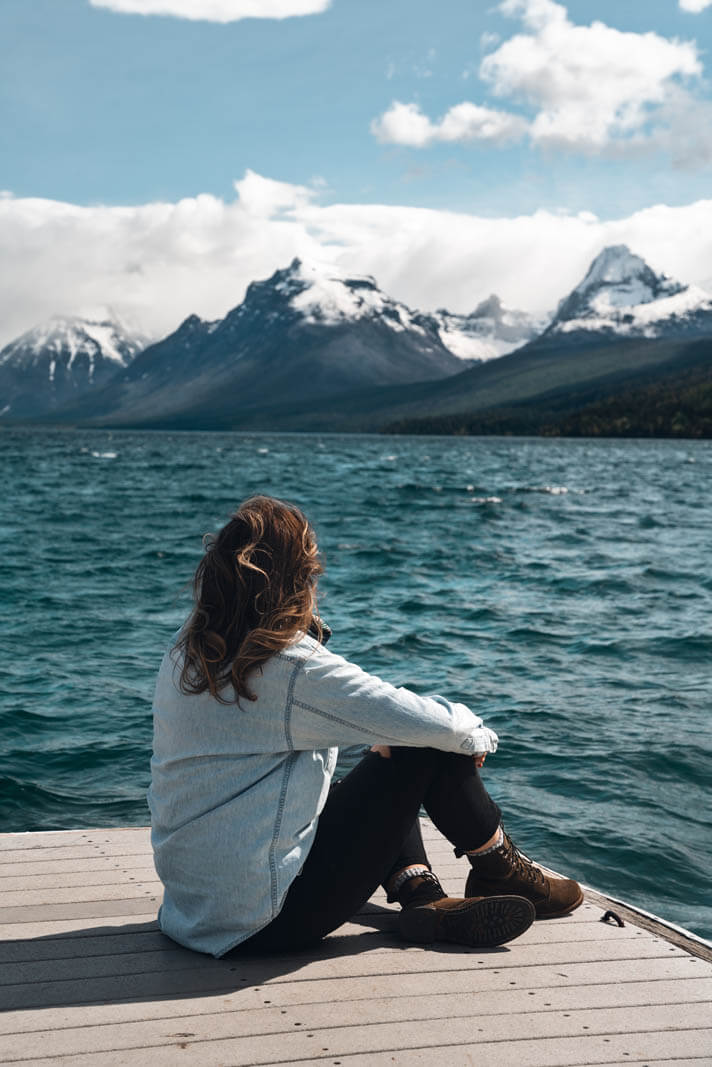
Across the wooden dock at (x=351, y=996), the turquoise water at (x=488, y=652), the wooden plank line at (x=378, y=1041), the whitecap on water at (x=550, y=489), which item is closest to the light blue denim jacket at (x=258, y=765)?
the wooden dock at (x=351, y=996)

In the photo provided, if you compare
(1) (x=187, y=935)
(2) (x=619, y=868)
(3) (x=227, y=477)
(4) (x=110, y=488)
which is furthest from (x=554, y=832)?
(3) (x=227, y=477)

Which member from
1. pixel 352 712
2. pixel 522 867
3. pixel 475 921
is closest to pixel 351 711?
pixel 352 712

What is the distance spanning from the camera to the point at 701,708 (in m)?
12.0

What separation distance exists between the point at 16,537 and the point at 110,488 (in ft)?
66.2

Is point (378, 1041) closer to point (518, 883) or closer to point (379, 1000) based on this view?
point (379, 1000)

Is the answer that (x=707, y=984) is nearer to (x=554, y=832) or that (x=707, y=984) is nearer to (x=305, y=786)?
(x=305, y=786)

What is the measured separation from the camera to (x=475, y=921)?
16.3 feet

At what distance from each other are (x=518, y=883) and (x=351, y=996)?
1.16 metres

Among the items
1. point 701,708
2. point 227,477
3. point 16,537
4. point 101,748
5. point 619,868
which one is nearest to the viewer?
point 619,868

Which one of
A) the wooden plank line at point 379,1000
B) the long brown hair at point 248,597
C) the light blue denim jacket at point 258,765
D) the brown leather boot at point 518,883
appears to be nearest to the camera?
the wooden plank line at point 379,1000

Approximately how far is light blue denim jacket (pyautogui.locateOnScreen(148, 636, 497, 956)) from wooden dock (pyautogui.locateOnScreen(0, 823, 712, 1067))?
354 millimetres

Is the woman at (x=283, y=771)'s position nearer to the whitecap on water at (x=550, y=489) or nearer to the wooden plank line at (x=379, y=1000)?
the wooden plank line at (x=379, y=1000)

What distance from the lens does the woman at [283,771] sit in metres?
4.35

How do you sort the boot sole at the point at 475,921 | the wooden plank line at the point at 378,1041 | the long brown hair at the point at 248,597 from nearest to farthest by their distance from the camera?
the wooden plank line at the point at 378,1041, the long brown hair at the point at 248,597, the boot sole at the point at 475,921
